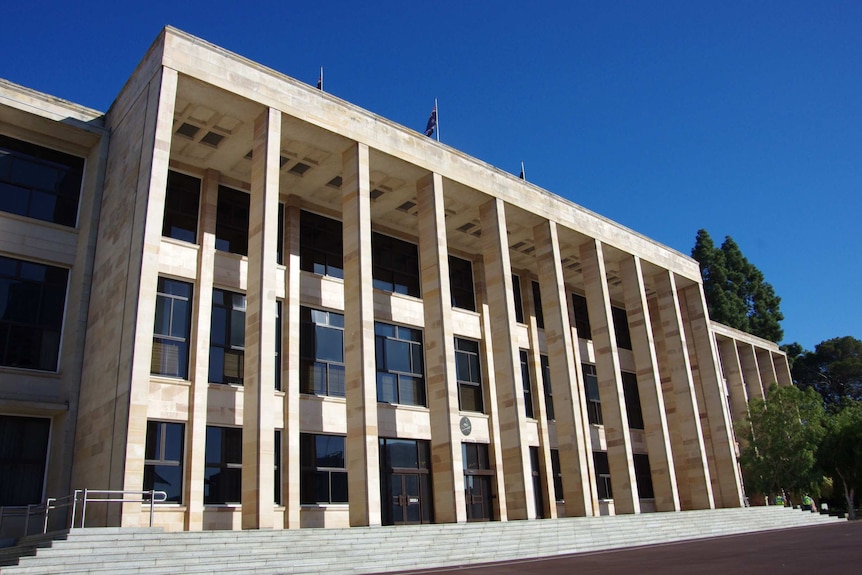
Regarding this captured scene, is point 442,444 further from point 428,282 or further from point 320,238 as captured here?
point 320,238

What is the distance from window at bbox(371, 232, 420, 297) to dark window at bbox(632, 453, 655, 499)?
14.8m

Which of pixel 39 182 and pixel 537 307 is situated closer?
pixel 39 182

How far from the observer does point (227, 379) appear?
2109 centimetres

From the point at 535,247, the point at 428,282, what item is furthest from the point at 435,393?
the point at 535,247

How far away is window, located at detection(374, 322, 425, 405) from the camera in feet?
82.1

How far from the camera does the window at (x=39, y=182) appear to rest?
19.8m

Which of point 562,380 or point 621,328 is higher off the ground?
point 621,328

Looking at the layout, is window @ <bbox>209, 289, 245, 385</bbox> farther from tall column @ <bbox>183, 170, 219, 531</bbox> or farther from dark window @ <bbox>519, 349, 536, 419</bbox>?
dark window @ <bbox>519, 349, 536, 419</bbox>

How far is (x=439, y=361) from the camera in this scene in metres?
22.3

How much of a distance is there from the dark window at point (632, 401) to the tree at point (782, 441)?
546 cm

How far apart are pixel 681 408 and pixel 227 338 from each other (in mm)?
22405

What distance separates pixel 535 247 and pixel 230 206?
512 inches

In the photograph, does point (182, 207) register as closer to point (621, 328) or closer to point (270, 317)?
point (270, 317)

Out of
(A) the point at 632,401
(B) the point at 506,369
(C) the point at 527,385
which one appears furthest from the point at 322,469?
(A) the point at 632,401
